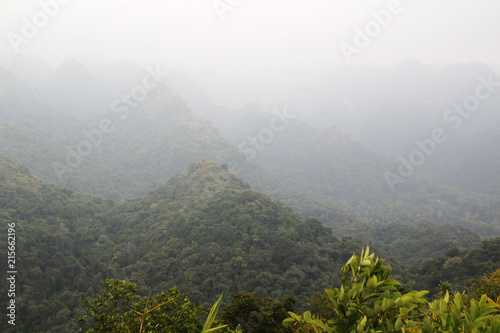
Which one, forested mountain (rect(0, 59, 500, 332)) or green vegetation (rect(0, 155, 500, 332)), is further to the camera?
forested mountain (rect(0, 59, 500, 332))

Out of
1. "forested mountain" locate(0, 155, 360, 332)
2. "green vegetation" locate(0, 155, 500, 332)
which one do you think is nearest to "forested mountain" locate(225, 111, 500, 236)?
"green vegetation" locate(0, 155, 500, 332)

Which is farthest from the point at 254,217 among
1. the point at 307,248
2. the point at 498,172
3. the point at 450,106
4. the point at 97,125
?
the point at 450,106

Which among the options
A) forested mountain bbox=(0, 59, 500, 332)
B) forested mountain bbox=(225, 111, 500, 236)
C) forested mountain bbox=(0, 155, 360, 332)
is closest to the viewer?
forested mountain bbox=(0, 155, 360, 332)

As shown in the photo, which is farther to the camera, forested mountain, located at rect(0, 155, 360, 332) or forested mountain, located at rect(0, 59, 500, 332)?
forested mountain, located at rect(0, 59, 500, 332)

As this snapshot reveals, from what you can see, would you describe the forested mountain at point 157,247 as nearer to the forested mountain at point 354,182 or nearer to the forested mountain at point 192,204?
the forested mountain at point 192,204

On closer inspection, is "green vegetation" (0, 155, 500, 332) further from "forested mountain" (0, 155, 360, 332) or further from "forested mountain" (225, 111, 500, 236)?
"forested mountain" (225, 111, 500, 236)

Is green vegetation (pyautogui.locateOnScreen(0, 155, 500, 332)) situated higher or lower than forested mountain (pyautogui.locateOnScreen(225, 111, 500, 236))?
lower

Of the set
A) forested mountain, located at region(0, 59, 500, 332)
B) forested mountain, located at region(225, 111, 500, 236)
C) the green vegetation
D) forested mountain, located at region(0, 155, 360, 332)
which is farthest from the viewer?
forested mountain, located at region(225, 111, 500, 236)

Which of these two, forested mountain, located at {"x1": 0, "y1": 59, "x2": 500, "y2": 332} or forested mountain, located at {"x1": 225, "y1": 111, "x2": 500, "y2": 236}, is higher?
forested mountain, located at {"x1": 225, "y1": 111, "x2": 500, "y2": 236}

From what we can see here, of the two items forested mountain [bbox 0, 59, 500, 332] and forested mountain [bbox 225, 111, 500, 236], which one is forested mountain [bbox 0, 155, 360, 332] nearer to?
forested mountain [bbox 0, 59, 500, 332]

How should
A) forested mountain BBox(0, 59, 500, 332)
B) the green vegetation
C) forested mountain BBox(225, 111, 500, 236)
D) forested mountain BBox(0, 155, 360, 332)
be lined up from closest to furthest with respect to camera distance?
the green vegetation
forested mountain BBox(0, 155, 360, 332)
forested mountain BBox(0, 59, 500, 332)
forested mountain BBox(225, 111, 500, 236)

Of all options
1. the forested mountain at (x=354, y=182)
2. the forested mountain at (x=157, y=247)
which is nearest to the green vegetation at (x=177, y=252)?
the forested mountain at (x=157, y=247)

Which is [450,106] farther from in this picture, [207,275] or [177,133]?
[207,275]

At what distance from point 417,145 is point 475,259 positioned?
121 metres
